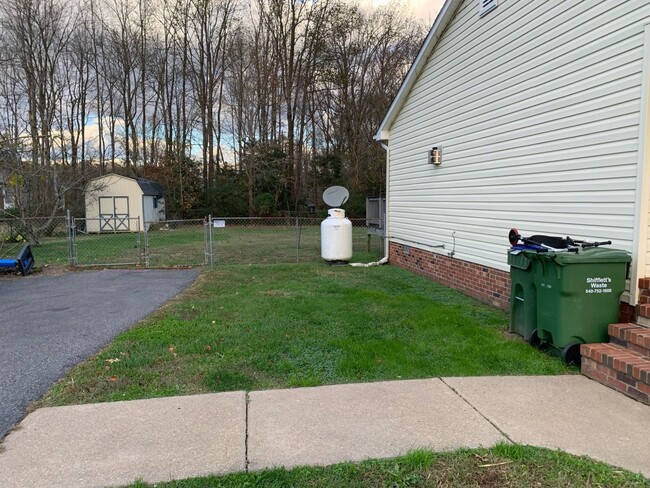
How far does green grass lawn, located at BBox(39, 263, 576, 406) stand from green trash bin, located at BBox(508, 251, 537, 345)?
7.2 inches

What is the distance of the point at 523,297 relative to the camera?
496 cm

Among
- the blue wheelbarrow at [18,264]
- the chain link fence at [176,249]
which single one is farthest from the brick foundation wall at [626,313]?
the blue wheelbarrow at [18,264]

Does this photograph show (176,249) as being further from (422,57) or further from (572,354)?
(572,354)

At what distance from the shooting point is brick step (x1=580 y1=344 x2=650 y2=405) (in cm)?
345

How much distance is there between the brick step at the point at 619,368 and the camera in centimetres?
345

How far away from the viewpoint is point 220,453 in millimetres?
2764

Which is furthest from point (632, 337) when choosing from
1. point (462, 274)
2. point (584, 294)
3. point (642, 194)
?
point (462, 274)

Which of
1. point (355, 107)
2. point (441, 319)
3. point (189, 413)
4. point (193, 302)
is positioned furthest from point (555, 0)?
point (355, 107)

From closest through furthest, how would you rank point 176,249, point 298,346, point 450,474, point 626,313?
point 450,474, point 626,313, point 298,346, point 176,249

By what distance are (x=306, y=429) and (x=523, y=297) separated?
3056 millimetres

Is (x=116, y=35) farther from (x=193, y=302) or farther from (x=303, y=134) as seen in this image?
(x=193, y=302)

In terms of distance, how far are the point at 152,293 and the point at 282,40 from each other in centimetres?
2874

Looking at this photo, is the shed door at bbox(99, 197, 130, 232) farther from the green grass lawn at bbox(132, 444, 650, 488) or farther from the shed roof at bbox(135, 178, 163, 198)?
the green grass lawn at bbox(132, 444, 650, 488)

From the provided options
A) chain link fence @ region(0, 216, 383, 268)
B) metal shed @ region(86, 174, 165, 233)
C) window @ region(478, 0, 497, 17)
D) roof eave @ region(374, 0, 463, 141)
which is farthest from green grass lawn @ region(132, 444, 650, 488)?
metal shed @ region(86, 174, 165, 233)
